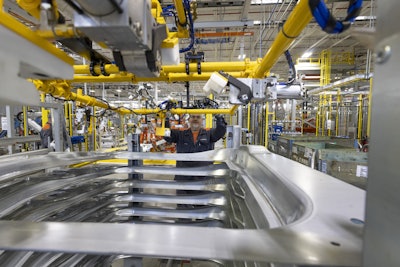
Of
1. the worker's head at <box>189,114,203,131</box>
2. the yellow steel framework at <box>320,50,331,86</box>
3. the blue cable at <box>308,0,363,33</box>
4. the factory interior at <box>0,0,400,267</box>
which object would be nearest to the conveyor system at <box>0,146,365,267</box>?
the factory interior at <box>0,0,400,267</box>

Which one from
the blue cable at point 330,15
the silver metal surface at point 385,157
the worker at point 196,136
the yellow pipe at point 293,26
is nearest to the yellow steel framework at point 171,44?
the yellow pipe at point 293,26

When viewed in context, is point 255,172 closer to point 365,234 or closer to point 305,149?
point 365,234

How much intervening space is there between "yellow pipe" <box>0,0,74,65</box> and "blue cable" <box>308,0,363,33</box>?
2.25ft

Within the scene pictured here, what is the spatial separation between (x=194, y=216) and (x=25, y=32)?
1.42 m

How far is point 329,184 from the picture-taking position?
75cm

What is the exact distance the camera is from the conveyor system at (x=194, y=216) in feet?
1.32

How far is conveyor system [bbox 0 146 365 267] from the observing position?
40 centimetres

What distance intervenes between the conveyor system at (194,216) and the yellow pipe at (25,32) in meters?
0.45

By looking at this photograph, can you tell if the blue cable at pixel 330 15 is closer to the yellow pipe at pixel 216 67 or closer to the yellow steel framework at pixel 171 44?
the yellow steel framework at pixel 171 44

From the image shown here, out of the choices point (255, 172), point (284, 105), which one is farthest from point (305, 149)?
point (284, 105)

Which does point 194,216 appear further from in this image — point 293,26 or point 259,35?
point 259,35

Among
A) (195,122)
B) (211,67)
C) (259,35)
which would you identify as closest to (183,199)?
(211,67)

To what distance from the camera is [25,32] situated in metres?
0.52

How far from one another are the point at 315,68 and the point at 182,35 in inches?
333
